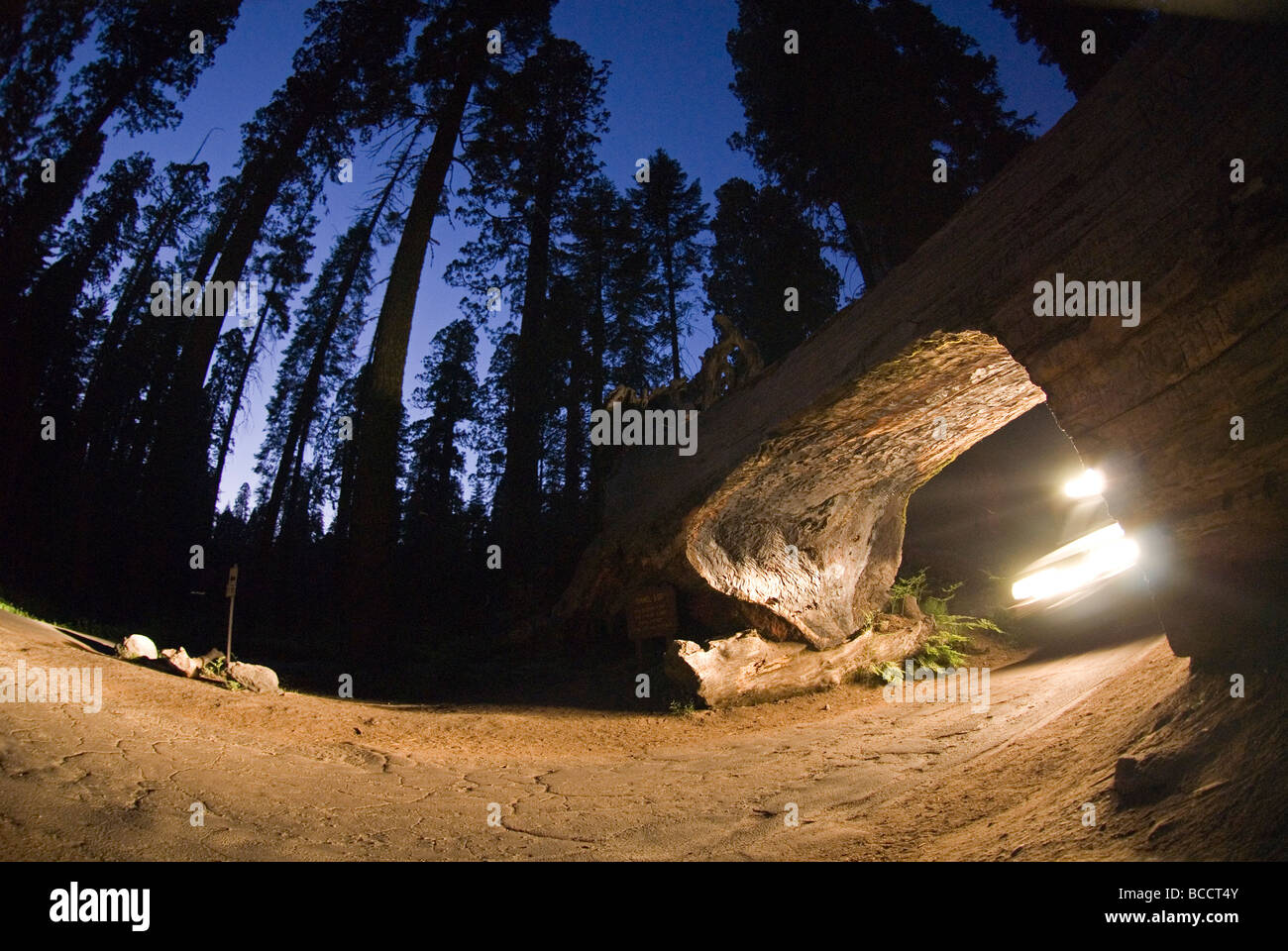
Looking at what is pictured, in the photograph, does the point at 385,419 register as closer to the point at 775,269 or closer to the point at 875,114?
the point at 775,269

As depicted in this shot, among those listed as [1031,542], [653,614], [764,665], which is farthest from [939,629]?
[1031,542]

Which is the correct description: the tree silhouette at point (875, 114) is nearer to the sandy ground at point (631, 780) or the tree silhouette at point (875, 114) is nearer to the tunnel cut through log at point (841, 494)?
the tunnel cut through log at point (841, 494)

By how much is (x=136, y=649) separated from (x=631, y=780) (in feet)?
20.1

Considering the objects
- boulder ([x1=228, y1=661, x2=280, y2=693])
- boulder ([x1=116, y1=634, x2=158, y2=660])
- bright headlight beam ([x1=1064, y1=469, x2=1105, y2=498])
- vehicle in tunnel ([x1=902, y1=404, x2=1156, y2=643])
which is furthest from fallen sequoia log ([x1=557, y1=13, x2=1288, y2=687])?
boulder ([x1=116, y1=634, x2=158, y2=660])

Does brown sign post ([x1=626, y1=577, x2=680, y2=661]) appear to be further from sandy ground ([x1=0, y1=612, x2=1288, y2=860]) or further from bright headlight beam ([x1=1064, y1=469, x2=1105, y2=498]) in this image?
bright headlight beam ([x1=1064, y1=469, x2=1105, y2=498])

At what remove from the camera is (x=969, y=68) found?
17.5m

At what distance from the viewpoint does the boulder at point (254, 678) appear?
20.1 ft

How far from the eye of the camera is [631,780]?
4516 mm

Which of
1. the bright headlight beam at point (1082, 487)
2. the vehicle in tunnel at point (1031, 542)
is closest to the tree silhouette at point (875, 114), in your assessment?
the vehicle in tunnel at point (1031, 542)

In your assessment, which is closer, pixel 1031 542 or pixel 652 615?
pixel 652 615

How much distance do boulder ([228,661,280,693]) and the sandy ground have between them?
47cm

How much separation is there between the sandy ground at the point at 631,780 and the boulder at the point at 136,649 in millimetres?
473

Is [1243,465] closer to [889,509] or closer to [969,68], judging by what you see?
[889,509]
